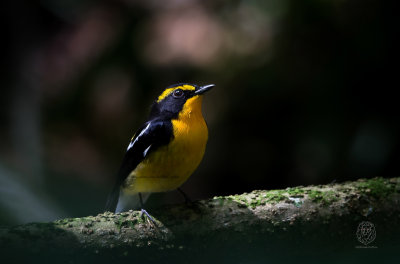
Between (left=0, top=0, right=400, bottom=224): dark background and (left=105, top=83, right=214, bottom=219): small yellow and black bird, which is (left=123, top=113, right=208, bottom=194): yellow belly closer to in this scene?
(left=105, top=83, right=214, bottom=219): small yellow and black bird

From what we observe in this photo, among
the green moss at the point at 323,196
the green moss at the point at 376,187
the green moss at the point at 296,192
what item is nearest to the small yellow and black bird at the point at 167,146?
the green moss at the point at 296,192

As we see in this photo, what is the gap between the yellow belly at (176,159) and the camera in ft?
8.48

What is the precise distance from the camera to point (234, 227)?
7.98ft

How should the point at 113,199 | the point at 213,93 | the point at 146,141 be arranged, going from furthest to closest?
the point at 213,93
the point at 113,199
the point at 146,141

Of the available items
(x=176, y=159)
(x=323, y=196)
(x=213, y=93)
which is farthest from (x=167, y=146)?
(x=213, y=93)

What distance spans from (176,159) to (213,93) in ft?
7.68

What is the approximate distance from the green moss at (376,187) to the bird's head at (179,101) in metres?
1.07

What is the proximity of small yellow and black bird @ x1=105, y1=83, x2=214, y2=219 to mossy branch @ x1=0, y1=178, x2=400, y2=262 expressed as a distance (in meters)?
0.19

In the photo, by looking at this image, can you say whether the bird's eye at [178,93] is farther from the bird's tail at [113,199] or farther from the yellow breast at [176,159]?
the bird's tail at [113,199]

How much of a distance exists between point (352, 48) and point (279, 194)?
2252mm

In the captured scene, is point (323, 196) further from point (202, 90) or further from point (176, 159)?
point (202, 90)

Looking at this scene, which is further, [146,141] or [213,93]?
[213,93]

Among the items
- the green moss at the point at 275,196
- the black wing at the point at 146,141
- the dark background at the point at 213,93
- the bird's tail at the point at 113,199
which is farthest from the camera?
the dark background at the point at 213,93

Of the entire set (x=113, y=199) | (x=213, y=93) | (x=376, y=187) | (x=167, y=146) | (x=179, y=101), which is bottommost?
(x=113, y=199)
